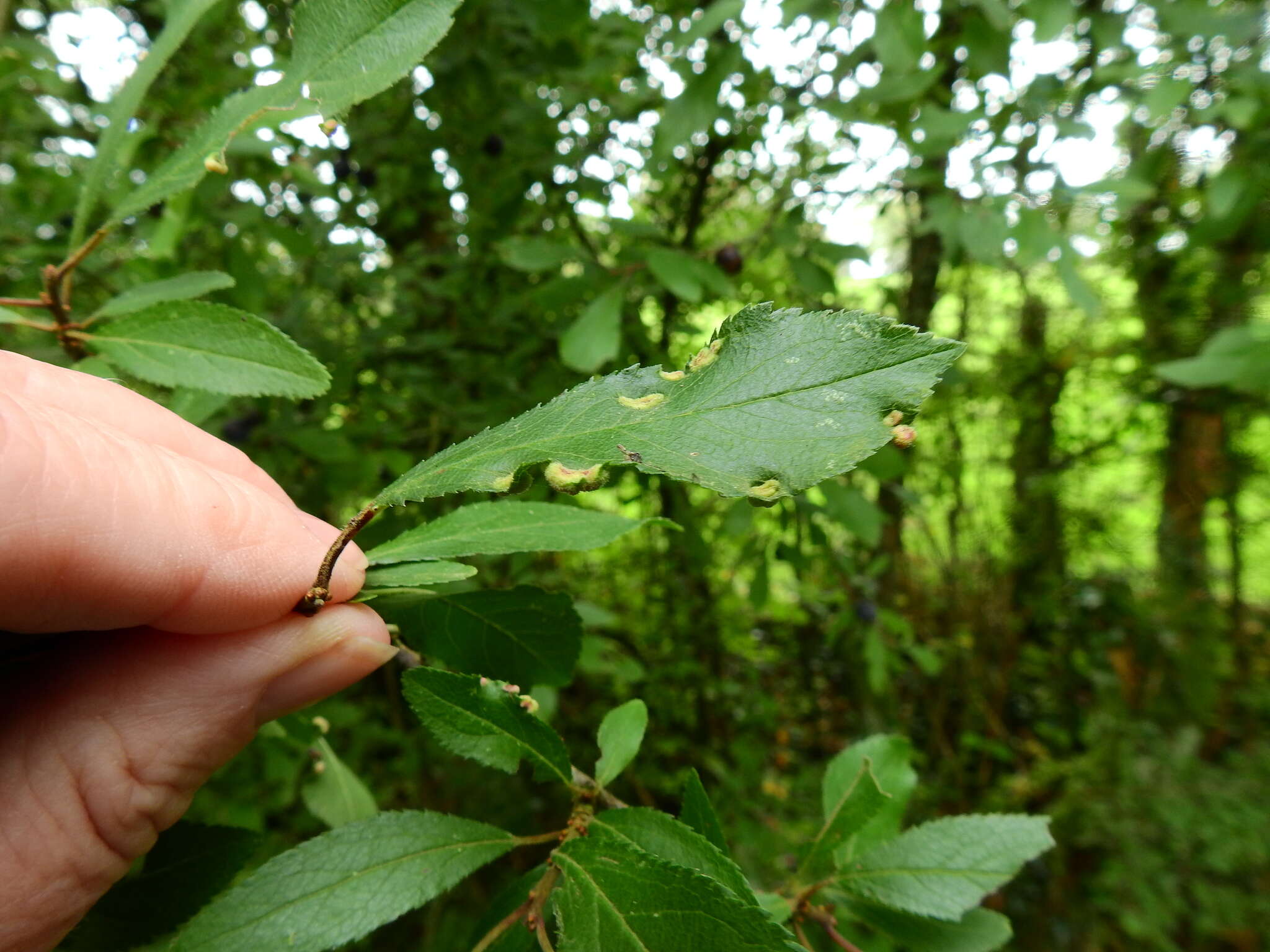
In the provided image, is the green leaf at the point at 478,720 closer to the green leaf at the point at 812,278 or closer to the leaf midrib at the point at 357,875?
the leaf midrib at the point at 357,875

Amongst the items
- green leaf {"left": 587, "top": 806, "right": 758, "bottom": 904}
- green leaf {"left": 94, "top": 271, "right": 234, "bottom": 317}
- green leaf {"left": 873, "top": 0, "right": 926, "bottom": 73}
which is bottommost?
green leaf {"left": 587, "top": 806, "right": 758, "bottom": 904}

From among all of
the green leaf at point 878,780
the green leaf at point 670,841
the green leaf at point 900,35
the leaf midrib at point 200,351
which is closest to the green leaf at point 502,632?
the green leaf at point 670,841

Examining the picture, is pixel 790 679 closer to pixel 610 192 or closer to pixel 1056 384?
pixel 1056 384

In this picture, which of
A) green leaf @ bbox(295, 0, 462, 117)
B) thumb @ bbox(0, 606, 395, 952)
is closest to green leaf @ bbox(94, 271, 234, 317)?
green leaf @ bbox(295, 0, 462, 117)

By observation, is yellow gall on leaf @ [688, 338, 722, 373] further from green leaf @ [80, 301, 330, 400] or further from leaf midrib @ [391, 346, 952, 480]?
green leaf @ [80, 301, 330, 400]

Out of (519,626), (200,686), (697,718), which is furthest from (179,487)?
(697,718)
